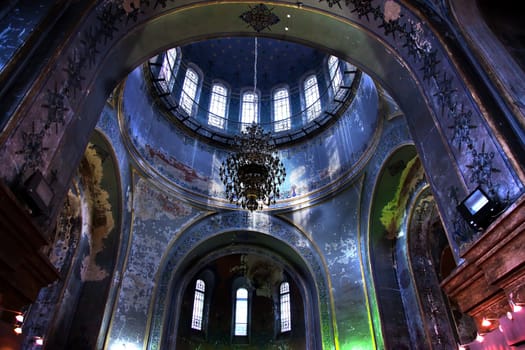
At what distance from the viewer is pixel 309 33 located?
6.66m

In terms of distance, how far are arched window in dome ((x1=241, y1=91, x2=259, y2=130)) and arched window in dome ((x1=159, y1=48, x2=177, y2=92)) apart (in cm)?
301

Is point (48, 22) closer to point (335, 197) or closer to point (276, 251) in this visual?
point (335, 197)

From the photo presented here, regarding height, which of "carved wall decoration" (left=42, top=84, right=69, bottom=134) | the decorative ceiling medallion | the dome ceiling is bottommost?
"carved wall decoration" (left=42, top=84, right=69, bottom=134)

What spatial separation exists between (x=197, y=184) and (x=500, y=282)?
31.9 feet

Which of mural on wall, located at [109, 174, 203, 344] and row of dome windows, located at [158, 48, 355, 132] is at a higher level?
row of dome windows, located at [158, 48, 355, 132]

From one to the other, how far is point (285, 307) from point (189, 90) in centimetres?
943

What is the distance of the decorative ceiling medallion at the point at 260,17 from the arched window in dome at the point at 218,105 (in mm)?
7287

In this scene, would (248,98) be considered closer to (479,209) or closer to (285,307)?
(285,307)

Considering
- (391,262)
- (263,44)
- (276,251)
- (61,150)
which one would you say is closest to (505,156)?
(61,150)

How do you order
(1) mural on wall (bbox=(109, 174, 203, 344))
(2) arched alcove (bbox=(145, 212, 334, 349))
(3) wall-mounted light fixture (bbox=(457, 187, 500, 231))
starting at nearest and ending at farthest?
(3) wall-mounted light fixture (bbox=(457, 187, 500, 231)), (1) mural on wall (bbox=(109, 174, 203, 344)), (2) arched alcove (bbox=(145, 212, 334, 349))

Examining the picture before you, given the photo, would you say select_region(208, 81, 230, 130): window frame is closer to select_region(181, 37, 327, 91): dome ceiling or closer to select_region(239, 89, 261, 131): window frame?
select_region(181, 37, 327, 91): dome ceiling

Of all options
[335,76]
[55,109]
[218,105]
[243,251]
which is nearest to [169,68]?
[218,105]

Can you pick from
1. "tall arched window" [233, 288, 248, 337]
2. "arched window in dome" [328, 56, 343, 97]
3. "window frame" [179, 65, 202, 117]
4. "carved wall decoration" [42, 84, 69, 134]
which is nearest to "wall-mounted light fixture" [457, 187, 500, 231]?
"carved wall decoration" [42, 84, 69, 134]

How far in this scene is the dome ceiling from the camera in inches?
570
